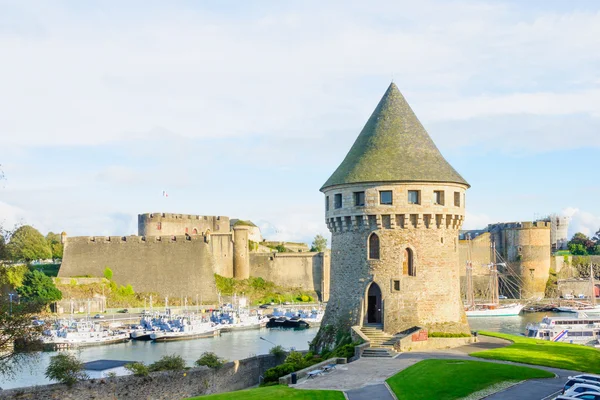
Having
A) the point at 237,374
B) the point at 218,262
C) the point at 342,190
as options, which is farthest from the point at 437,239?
the point at 218,262

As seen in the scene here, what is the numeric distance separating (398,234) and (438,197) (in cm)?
217

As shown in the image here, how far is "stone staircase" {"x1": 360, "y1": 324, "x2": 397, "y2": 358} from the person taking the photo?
2664cm

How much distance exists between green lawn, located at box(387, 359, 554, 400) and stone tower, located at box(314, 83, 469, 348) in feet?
17.3

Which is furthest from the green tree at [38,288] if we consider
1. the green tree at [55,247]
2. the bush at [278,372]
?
the bush at [278,372]

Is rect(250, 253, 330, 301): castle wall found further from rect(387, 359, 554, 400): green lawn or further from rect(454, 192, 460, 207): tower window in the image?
rect(387, 359, 554, 400): green lawn

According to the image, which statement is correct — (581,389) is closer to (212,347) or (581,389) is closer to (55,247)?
(212,347)

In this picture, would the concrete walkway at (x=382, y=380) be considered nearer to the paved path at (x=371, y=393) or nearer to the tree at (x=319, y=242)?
the paved path at (x=371, y=393)

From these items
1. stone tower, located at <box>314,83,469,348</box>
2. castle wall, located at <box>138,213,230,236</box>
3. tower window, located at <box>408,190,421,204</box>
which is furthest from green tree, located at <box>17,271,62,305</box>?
tower window, located at <box>408,190,421,204</box>

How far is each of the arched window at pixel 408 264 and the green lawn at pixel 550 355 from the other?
4141mm

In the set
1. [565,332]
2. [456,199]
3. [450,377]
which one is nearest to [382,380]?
[450,377]

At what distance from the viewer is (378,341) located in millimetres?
28297

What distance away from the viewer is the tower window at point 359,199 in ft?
97.6

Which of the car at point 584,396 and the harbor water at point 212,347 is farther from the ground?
the car at point 584,396

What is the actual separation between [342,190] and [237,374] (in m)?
8.16
